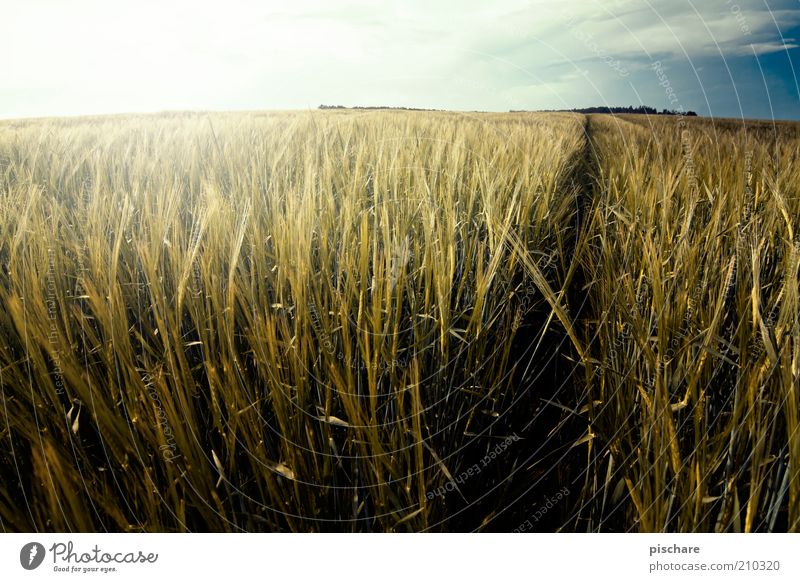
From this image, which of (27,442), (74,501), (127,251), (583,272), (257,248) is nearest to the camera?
(74,501)

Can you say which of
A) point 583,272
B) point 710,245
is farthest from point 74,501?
point 583,272

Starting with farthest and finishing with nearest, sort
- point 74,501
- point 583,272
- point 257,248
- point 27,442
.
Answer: point 583,272
point 257,248
point 27,442
point 74,501

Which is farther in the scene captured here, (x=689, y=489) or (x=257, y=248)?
(x=257, y=248)

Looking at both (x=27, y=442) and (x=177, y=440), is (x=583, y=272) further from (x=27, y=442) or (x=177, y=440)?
(x=27, y=442)

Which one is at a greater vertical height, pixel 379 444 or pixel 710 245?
pixel 710 245

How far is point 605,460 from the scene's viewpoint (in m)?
0.73

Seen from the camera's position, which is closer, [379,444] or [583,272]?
[379,444]

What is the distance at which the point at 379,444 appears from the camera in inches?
22.4
